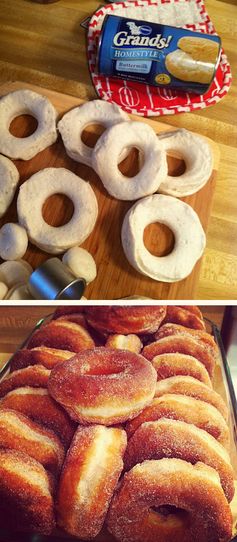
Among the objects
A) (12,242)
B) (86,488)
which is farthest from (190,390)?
(12,242)

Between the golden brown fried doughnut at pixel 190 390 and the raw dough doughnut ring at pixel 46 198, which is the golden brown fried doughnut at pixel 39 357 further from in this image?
the raw dough doughnut ring at pixel 46 198

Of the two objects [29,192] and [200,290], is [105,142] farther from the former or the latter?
[200,290]

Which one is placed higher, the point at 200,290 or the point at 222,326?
the point at 222,326

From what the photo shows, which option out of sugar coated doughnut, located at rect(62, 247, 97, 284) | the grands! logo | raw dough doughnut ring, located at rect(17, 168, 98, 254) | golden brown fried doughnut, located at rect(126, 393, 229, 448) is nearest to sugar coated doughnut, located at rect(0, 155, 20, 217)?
raw dough doughnut ring, located at rect(17, 168, 98, 254)

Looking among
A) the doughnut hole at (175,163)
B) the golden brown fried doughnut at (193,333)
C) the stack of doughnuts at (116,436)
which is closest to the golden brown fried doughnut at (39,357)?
the stack of doughnuts at (116,436)

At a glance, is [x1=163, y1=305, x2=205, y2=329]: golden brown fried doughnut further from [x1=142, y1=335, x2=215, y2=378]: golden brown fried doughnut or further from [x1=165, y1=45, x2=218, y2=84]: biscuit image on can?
[x1=165, y1=45, x2=218, y2=84]: biscuit image on can

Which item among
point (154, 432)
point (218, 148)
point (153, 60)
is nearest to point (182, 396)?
point (154, 432)
